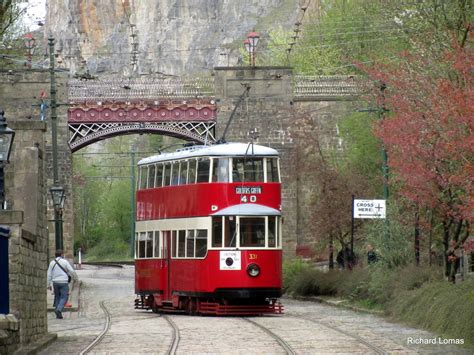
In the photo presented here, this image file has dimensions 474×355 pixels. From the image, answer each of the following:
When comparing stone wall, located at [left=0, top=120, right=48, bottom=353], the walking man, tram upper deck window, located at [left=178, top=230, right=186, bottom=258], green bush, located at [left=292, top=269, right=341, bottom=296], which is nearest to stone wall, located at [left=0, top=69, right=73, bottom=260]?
green bush, located at [left=292, top=269, right=341, bottom=296]

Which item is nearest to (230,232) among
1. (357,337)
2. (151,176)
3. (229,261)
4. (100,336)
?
(229,261)

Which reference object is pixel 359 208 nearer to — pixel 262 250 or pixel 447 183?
pixel 262 250

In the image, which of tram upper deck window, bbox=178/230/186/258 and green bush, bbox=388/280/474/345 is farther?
tram upper deck window, bbox=178/230/186/258

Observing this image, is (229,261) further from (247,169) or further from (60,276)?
(60,276)

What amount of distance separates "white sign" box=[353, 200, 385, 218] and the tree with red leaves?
2.18m

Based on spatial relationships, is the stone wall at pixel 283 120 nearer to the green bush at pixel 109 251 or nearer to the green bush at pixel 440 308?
the green bush at pixel 440 308

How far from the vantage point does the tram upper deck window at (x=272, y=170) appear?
1331 inches

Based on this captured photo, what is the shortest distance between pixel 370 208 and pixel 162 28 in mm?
157993

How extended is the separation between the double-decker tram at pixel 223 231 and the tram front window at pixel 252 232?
0.08 feet

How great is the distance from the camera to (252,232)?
109 ft

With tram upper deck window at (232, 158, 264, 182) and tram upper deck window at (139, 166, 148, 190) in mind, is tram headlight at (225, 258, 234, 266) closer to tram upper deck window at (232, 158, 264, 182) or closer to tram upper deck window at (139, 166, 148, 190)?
tram upper deck window at (232, 158, 264, 182)

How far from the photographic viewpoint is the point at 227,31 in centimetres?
18788

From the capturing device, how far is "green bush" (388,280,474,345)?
23.6 m

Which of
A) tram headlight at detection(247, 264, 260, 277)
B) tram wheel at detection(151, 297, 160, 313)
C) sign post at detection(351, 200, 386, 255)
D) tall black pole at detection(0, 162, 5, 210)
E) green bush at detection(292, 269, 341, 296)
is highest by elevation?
sign post at detection(351, 200, 386, 255)
